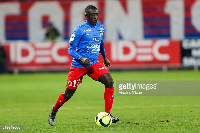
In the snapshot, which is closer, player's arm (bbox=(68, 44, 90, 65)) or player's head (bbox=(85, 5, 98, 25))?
player's arm (bbox=(68, 44, 90, 65))

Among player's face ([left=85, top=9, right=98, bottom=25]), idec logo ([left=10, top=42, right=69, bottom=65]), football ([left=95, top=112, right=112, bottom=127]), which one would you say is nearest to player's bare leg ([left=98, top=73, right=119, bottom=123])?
football ([left=95, top=112, right=112, bottom=127])

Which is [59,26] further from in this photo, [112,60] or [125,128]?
[125,128]

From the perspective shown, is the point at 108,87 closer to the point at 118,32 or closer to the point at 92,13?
the point at 92,13

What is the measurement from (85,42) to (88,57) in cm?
27

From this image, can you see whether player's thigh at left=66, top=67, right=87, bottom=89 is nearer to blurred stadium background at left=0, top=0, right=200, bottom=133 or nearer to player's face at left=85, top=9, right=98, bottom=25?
blurred stadium background at left=0, top=0, right=200, bottom=133

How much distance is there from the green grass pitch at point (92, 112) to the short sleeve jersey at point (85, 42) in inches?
45.6

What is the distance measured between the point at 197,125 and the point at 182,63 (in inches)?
659

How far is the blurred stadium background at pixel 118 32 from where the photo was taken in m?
25.6

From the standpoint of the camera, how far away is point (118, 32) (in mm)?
30047

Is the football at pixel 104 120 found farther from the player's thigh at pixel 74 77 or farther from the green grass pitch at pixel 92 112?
the player's thigh at pixel 74 77

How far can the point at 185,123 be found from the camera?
352 inches

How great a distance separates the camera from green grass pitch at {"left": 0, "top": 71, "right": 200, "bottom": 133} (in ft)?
28.2

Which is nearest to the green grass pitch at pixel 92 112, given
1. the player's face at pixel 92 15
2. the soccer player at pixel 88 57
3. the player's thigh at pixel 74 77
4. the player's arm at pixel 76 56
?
the soccer player at pixel 88 57

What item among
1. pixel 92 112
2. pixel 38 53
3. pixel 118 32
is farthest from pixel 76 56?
pixel 118 32
